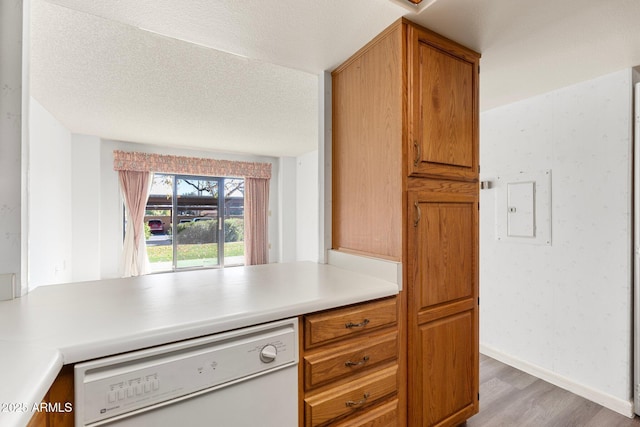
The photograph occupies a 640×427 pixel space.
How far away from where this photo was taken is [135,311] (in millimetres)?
943

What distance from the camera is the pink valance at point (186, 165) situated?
4715 millimetres

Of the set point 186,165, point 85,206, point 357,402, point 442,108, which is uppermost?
point 186,165

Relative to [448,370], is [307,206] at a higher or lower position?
higher

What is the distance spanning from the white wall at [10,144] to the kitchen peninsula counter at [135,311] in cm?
17

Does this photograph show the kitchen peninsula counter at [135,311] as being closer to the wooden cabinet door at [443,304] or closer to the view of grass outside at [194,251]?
the wooden cabinet door at [443,304]

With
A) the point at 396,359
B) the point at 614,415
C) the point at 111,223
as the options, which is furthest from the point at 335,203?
the point at 111,223

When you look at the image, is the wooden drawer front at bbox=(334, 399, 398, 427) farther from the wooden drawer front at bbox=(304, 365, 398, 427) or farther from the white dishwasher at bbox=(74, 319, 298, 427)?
the white dishwasher at bbox=(74, 319, 298, 427)

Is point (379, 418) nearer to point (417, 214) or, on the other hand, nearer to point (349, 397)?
point (349, 397)

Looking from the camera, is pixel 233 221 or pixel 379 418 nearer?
pixel 379 418

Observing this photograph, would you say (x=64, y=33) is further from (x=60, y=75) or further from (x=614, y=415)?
(x=614, y=415)

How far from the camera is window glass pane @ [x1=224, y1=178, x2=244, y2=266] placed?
5777 millimetres

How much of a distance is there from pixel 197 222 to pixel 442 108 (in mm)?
5039

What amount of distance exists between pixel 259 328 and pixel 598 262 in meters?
Result: 2.26

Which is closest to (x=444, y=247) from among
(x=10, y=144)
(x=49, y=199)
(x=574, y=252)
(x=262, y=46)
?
(x=574, y=252)
